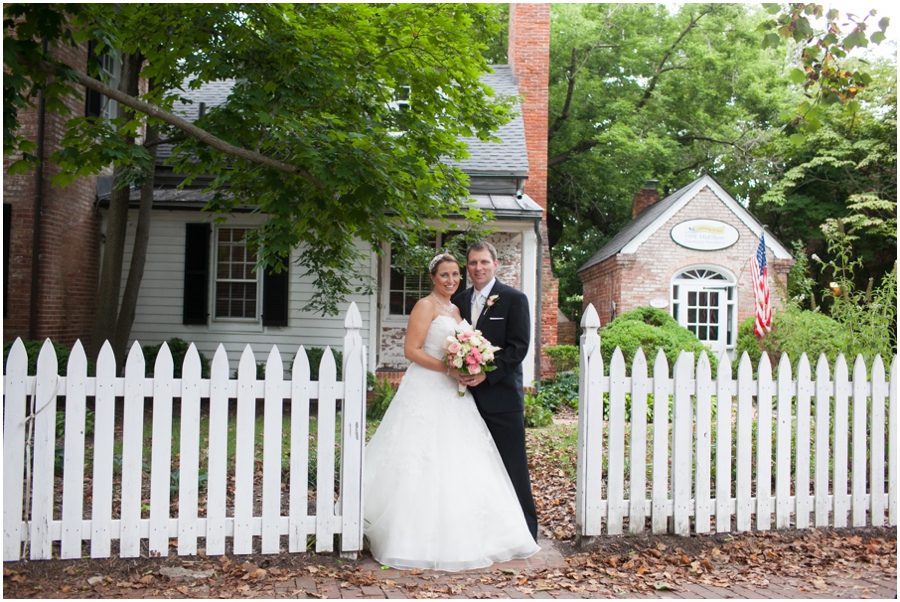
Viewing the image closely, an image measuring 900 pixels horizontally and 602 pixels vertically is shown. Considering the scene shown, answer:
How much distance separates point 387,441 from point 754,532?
97.5 inches

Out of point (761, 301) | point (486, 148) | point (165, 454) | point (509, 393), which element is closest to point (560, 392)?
point (761, 301)

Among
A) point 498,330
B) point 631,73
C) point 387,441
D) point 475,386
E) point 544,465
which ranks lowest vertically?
point 544,465

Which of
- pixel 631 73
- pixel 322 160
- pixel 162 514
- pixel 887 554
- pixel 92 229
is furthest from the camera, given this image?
pixel 631 73

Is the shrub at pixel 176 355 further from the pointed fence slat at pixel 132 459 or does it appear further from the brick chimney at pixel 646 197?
the brick chimney at pixel 646 197

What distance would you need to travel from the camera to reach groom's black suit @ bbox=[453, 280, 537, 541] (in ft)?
14.5

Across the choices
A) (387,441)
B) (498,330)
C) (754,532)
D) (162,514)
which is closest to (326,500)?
(387,441)

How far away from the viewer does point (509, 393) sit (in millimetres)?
4461

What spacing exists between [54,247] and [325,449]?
7.96 metres

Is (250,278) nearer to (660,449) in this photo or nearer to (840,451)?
(660,449)

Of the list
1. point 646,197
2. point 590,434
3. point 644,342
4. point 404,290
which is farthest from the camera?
point 646,197

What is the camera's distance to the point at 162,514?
3904mm

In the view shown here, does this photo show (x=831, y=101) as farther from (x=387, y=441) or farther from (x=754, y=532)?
(x=387, y=441)

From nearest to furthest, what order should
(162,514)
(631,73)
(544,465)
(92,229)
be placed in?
(162,514) → (544,465) → (92,229) → (631,73)

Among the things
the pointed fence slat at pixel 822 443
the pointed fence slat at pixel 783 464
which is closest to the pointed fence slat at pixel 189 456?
the pointed fence slat at pixel 783 464
